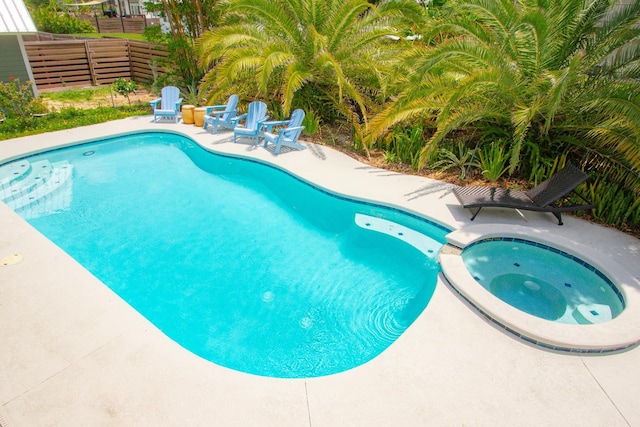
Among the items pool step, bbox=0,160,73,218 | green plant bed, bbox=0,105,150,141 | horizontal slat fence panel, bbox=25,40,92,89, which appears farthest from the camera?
horizontal slat fence panel, bbox=25,40,92,89

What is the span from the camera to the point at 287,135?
A: 860 centimetres

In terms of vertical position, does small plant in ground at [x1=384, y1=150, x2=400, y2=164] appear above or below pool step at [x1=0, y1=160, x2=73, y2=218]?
above

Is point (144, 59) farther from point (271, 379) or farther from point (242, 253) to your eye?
point (271, 379)

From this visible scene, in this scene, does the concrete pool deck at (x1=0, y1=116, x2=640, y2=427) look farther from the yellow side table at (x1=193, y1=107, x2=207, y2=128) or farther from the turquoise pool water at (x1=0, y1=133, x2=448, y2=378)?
the yellow side table at (x1=193, y1=107, x2=207, y2=128)

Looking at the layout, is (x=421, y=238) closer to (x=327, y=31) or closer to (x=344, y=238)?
(x=344, y=238)

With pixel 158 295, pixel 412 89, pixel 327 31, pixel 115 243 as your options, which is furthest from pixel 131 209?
pixel 327 31

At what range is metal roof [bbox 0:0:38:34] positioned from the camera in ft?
34.0

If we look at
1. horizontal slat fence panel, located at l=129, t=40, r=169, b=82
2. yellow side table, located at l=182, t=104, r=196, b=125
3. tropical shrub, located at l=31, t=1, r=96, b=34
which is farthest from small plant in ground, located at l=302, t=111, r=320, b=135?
tropical shrub, located at l=31, t=1, r=96, b=34

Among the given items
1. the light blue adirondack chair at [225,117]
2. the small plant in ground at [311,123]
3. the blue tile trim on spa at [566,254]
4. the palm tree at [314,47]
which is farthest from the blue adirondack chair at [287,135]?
the blue tile trim on spa at [566,254]

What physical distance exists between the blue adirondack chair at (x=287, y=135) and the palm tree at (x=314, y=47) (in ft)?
1.74

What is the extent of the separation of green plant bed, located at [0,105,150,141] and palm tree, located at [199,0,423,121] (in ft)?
10.7

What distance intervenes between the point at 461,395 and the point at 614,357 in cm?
161

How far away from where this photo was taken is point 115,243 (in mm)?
5586

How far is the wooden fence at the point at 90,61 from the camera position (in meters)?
13.4
